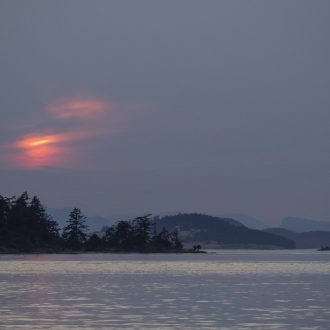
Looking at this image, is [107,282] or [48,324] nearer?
[48,324]

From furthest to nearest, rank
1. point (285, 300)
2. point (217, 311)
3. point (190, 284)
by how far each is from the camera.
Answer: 1. point (190, 284)
2. point (285, 300)
3. point (217, 311)

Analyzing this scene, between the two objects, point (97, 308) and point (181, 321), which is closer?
point (181, 321)

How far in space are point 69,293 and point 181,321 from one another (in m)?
26.7

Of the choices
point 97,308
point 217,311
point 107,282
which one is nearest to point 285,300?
point 217,311

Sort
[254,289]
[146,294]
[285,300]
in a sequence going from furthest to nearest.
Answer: [254,289]
[146,294]
[285,300]

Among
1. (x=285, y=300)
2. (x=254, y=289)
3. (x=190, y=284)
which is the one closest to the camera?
(x=285, y=300)

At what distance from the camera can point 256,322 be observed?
184ft

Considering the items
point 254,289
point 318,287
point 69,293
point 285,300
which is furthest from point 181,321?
point 318,287

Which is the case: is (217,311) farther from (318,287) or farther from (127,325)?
(318,287)

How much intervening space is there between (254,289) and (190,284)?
36.2 feet

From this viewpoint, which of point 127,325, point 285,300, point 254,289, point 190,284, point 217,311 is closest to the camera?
point 127,325

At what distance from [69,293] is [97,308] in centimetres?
1708

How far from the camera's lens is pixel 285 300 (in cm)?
7444

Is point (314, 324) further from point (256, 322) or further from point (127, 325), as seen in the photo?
point (127, 325)
